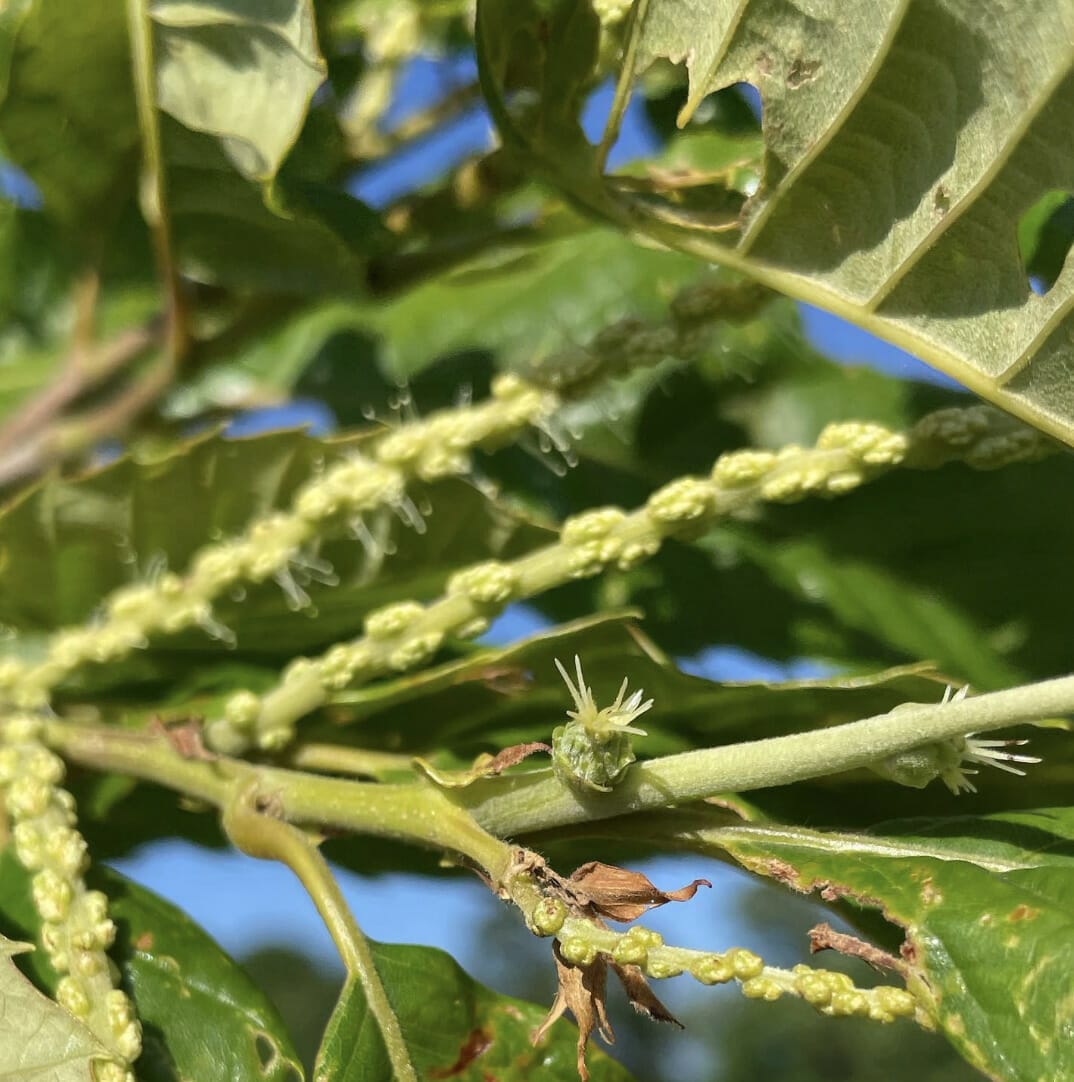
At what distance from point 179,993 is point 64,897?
14cm

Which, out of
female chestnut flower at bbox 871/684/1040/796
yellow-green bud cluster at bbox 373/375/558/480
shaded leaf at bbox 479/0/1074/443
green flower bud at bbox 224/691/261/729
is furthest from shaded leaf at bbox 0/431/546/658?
female chestnut flower at bbox 871/684/1040/796

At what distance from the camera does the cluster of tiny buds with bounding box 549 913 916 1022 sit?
30.3 inches

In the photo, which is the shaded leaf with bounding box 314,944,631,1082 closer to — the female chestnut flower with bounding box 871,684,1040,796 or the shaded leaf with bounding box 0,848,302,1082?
the shaded leaf with bounding box 0,848,302,1082

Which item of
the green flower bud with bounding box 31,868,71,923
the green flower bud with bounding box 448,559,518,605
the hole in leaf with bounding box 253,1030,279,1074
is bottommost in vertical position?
the hole in leaf with bounding box 253,1030,279,1074

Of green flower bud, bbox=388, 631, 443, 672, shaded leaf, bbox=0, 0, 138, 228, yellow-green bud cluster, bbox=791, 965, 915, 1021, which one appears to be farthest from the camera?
shaded leaf, bbox=0, 0, 138, 228

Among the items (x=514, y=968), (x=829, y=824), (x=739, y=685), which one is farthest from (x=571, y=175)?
(x=514, y=968)

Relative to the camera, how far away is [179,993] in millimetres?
1098

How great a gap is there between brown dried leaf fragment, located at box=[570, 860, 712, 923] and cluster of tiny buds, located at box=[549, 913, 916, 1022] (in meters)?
0.04

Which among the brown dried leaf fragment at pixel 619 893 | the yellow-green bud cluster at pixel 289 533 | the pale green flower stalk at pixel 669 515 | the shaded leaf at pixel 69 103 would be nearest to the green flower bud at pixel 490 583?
the pale green flower stalk at pixel 669 515

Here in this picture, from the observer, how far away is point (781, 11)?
971mm

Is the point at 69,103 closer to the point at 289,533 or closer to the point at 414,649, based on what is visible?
the point at 289,533

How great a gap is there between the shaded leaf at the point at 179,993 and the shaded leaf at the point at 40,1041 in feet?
0.30

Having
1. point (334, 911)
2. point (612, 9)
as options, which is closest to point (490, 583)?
point (334, 911)

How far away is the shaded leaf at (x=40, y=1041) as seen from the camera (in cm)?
92
